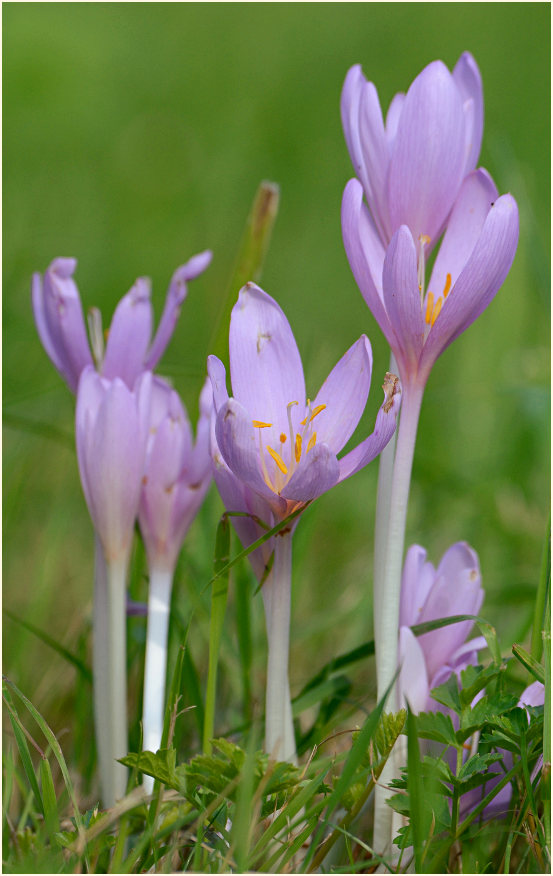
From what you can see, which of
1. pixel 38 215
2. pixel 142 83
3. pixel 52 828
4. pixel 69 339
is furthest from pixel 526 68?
pixel 52 828

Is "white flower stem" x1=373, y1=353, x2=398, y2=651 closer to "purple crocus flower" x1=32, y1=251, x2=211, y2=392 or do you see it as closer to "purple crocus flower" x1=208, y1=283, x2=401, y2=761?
"purple crocus flower" x1=208, y1=283, x2=401, y2=761

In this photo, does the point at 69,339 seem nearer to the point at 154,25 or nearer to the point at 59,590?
the point at 59,590

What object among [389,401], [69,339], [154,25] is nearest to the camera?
[389,401]

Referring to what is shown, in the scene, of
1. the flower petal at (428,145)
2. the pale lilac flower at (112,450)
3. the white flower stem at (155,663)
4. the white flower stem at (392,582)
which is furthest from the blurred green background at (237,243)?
the flower petal at (428,145)

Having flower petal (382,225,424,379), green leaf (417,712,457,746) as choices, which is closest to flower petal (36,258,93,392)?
flower petal (382,225,424,379)

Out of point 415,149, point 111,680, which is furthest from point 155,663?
point 415,149
